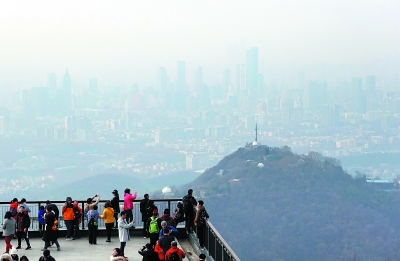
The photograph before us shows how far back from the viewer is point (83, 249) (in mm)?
17141

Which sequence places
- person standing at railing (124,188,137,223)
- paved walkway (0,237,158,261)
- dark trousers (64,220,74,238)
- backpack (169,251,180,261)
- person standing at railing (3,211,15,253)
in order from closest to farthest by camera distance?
backpack (169,251,180,261)
paved walkway (0,237,158,261)
person standing at railing (3,211,15,253)
dark trousers (64,220,74,238)
person standing at railing (124,188,137,223)

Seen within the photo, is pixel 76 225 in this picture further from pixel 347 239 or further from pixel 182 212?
pixel 347 239

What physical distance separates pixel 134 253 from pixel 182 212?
2.14 m

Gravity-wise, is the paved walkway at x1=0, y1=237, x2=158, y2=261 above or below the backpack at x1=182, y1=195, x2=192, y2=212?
below

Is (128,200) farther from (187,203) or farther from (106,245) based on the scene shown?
(187,203)

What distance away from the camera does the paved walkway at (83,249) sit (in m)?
16.2

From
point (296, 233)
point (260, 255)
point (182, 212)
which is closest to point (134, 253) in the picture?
point (182, 212)

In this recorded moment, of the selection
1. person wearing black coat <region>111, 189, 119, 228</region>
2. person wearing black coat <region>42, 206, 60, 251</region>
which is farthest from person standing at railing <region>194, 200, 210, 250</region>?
person wearing black coat <region>42, 206, 60, 251</region>

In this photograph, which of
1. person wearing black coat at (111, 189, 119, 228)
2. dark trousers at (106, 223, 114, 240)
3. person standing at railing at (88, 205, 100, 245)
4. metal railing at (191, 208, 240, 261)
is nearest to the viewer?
metal railing at (191, 208, 240, 261)

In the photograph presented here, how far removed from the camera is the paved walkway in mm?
16203

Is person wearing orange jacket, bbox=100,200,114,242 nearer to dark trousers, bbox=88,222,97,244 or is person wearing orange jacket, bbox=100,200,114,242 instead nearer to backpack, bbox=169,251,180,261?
dark trousers, bbox=88,222,97,244

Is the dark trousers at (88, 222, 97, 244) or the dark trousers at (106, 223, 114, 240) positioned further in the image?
the dark trousers at (106, 223, 114, 240)

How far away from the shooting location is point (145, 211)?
18609 millimetres

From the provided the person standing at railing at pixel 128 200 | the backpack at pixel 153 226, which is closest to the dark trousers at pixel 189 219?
the person standing at railing at pixel 128 200
